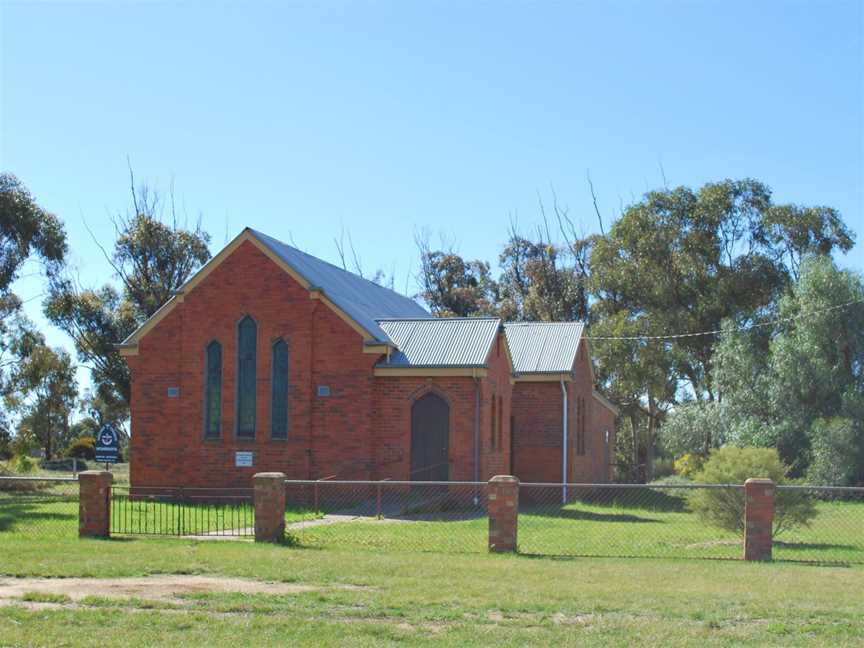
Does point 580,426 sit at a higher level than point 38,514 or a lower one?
higher

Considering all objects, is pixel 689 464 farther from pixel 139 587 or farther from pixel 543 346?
pixel 139 587

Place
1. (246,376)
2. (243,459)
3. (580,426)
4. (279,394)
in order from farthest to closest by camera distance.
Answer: (580,426) < (246,376) < (279,394) < (243,459)

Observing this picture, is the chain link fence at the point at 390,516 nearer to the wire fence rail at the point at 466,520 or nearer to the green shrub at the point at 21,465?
the wire fence rail at the point at 466,520

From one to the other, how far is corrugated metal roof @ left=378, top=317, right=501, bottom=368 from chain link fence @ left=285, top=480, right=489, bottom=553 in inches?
135

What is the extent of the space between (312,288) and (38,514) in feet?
30.5

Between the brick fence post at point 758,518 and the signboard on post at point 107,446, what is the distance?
734 inches

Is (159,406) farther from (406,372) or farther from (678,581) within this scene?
(678,581)

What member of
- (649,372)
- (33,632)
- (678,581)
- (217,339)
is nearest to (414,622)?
(33,632)

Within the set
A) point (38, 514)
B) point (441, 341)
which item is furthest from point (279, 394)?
point (38, 514)

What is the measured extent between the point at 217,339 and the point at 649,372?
2820 centimetres

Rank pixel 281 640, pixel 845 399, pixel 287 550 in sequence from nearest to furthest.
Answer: pixel 281 640 < pixel 287 550 < pixel 845 399

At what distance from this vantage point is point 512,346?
121 ft

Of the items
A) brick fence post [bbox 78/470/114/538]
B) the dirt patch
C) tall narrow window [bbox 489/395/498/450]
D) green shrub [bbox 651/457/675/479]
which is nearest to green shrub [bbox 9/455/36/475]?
tall narrow window [bbox 489/395/498/450]

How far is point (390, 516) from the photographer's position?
85.0ft
